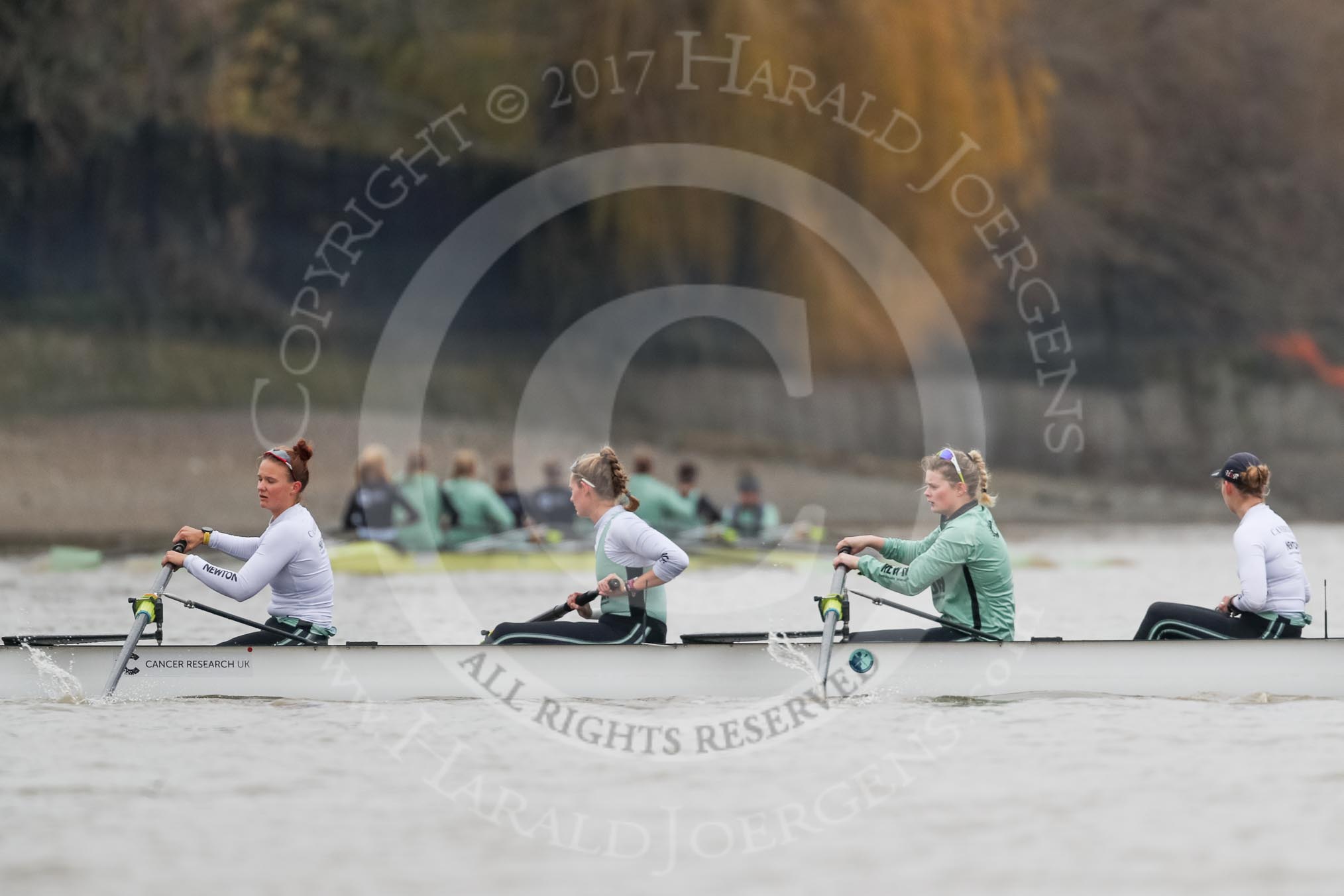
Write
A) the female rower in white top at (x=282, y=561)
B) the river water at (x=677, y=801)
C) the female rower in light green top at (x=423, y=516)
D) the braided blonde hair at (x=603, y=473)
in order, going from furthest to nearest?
A: the female rower in light green top at (x=423, y=516), the female rower in white top at (x=282, y=561), the braided blonde hair at (x=603, y=473), the river water at (x=677, y=801)

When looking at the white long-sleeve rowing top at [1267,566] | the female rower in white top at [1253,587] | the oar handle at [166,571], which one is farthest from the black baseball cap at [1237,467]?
the oar handle at [166,571]

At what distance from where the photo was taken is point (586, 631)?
11.2 meters

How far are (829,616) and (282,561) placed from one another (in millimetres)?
3163

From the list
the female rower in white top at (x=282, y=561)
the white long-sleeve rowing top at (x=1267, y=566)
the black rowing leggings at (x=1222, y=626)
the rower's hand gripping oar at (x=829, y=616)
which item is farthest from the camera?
the black rowing leggings at (x=1222, y=626)

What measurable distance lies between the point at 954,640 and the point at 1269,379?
34.0 meters

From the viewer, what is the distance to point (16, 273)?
1321 inches

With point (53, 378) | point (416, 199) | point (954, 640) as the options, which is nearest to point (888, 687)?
point (954, 640)

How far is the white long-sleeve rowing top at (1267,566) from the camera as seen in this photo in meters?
11.1

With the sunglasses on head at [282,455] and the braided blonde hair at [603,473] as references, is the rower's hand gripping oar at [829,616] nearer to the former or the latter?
the braided blonde hair at [603,473]

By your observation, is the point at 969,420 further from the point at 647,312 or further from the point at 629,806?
the point at 629,806

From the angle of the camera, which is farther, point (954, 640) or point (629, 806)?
point (954, 640)

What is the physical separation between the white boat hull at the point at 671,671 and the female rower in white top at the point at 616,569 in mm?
188

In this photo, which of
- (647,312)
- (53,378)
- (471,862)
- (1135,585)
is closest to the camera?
(471,862)

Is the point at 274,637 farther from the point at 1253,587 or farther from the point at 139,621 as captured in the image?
the point at 1253,587
